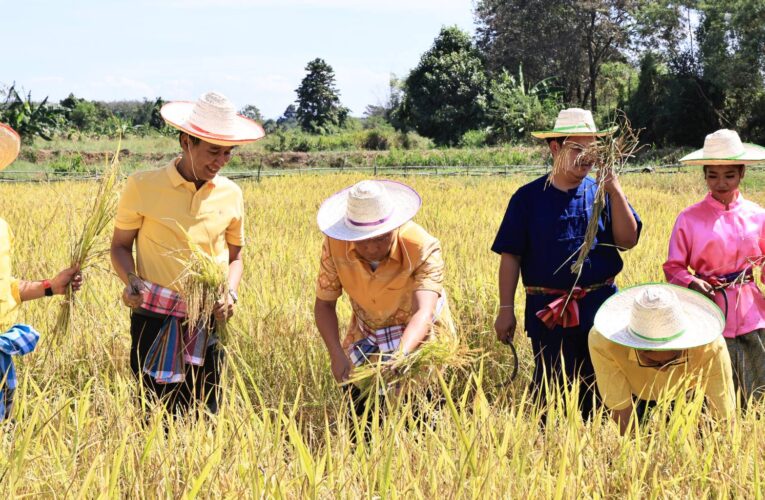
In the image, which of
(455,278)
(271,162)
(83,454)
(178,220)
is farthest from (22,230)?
(271,162)

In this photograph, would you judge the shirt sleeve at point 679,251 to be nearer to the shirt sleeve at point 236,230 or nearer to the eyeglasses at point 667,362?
the eyeglasses at point 667,362

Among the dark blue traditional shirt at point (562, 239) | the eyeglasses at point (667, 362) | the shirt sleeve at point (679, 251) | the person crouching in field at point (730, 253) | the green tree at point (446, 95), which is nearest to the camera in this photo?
the eyeglasses at point (667, 362)

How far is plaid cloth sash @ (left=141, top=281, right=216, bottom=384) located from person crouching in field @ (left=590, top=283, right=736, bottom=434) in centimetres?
130

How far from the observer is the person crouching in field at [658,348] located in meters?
2.37

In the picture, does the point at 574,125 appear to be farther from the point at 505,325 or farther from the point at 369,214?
the point at 369,214

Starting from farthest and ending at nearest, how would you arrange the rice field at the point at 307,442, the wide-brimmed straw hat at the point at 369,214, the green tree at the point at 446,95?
1. the green tree at the point at 446,95
2. the wide-brimmed straw hat at the point at 369,214
3. the rice field at the point at 307,442

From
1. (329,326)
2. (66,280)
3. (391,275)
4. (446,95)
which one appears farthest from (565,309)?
(446,95)

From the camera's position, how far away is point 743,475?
1.95 m

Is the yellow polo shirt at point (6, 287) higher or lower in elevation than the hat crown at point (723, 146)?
lower

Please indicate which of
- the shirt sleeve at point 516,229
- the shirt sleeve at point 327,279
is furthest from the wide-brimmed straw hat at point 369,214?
the shirt sleeve at point 516,229

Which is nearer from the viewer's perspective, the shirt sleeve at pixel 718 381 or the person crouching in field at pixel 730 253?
the shirt sleeve at pixel 718 381

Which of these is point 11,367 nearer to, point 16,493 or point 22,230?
Answer: point 16,493

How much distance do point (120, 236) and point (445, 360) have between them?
47.6 inches

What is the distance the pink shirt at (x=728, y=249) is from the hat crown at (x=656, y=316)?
2.08 feet
